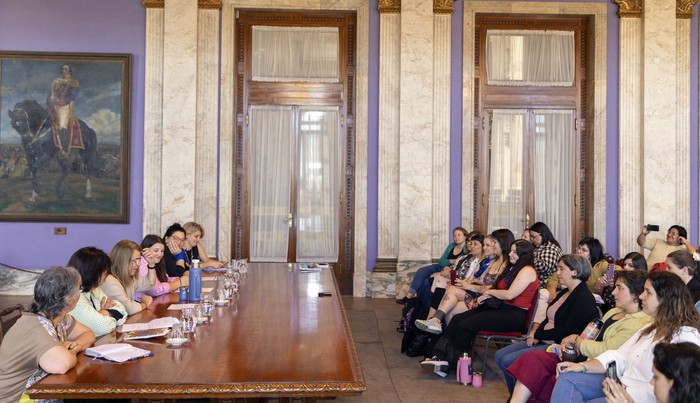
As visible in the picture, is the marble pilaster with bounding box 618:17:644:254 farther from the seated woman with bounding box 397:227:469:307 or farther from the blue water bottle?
the blue water bottle

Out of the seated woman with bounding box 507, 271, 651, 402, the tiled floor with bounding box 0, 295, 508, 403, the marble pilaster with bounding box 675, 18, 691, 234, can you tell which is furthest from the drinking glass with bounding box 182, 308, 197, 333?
the marble pilaster with bounding box 675, 18, 691, 234

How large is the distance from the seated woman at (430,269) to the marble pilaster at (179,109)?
3757 millimetres

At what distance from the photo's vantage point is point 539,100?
10.9 meters

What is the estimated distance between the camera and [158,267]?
19.4 ft

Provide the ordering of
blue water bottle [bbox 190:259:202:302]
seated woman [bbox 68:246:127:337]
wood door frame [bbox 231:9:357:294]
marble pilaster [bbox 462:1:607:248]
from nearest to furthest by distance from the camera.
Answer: seated woman [bbox 68:246:127:337] → blue water bottle [bbox 190:259:202:302] → marble pilaster [bbox 462:1:607:248] → wood door frame [bbox 231:9:357:294]

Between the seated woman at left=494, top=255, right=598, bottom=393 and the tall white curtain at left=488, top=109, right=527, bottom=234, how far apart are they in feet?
19.2

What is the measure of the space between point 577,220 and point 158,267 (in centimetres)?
713

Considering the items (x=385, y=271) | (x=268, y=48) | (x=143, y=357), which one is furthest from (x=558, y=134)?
(x=143, y=357)

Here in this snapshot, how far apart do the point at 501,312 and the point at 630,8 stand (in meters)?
6.60

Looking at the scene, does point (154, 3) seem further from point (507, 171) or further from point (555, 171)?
point (555, 171)

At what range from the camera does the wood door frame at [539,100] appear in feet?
35.7

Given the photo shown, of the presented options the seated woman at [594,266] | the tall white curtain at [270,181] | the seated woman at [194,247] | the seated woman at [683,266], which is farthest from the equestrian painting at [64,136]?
the seated woman at [683,266]

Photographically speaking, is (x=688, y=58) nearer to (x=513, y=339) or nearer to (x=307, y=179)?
(x=307, y=179)

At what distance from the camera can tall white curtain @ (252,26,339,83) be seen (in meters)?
10.9
